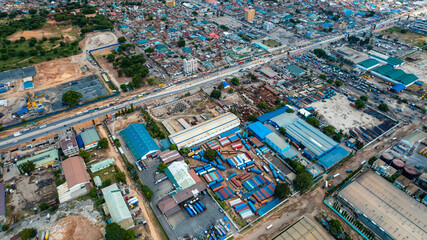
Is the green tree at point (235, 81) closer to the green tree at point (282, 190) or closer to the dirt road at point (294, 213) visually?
the dirt road at point (294, 213)

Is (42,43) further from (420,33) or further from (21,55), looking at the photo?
(420,33)

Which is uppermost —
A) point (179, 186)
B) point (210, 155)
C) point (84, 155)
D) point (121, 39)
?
point (121, 39)

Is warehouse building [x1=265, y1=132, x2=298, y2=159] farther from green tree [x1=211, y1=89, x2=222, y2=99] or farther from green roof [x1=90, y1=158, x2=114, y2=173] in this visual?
green roof [x1=90, y1=158, x2=114, y2=173]

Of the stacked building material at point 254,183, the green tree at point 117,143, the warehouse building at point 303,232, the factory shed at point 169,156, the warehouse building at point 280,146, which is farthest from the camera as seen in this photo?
the green tree at point 117,143

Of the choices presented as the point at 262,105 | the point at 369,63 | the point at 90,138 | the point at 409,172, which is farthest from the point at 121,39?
the point at 409,172

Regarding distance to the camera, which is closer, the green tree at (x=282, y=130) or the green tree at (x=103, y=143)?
the green tree at (x=103, y=143)

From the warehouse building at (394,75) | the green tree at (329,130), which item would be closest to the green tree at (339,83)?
the warehouse building at (394,75)

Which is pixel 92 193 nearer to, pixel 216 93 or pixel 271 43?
pixel 216 93
